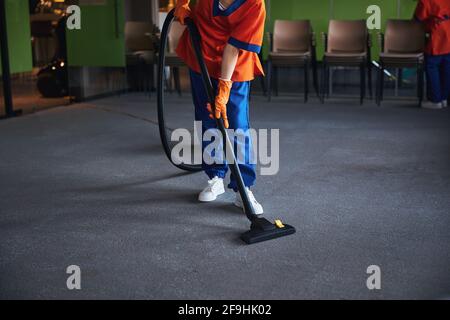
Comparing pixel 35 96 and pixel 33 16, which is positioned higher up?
pixel 33 16

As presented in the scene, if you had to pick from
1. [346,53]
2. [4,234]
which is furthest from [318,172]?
[346,53]

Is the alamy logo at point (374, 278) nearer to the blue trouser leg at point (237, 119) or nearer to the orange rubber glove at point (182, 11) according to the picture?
the blue trouser leg at point (237, 119)

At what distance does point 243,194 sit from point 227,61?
2.07 feet

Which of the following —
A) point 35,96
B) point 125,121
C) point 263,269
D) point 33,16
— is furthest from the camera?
point 35,96

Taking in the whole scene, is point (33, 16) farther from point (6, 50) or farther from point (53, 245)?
point (53, 245)

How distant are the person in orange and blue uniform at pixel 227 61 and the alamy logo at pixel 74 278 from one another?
3.24 feet

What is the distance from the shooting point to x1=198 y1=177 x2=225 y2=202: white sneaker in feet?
10.7

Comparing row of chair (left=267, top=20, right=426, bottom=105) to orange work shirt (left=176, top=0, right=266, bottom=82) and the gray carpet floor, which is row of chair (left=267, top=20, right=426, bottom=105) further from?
orange work shirt (left=176, top=0, right=266, bottom=82)

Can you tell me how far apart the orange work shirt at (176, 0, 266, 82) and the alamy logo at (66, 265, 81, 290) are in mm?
1202

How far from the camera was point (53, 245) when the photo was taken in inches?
103

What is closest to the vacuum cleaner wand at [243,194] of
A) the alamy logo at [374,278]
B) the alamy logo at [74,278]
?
the alamy logo at [374,278]

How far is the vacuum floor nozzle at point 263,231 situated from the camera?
2.62 meters

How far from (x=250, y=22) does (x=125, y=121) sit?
10.6 ft

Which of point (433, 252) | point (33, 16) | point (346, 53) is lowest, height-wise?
point (433, 252)
